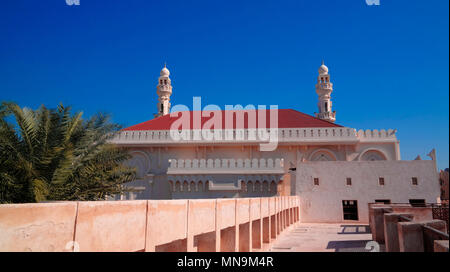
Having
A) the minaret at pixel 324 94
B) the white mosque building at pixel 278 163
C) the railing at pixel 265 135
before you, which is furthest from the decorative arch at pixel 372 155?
the minaret at pixel 324 94

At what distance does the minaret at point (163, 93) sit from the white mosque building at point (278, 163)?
5.53 meters

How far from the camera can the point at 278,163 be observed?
26.2 metres

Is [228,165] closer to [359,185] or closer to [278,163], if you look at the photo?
[278,163]

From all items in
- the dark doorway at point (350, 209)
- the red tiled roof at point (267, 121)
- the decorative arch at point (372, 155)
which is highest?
the red tiled roof at point (267, 121)

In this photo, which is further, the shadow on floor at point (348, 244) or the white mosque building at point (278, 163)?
the white mosque building at point (278, 163)

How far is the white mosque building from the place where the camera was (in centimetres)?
2381

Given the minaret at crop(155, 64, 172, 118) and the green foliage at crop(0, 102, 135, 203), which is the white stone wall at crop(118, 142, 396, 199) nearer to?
the minaret at crop(155, 64, 172, 118)

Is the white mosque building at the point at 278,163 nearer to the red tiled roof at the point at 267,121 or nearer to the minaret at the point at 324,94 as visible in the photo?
the red tiled roof at the point at 267,121

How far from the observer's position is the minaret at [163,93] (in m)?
38.8

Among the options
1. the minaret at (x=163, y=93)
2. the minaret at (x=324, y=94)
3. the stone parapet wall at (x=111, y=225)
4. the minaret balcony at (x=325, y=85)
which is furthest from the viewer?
the minaret at (x=163, y=93)

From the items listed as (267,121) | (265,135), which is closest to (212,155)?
(265,135)

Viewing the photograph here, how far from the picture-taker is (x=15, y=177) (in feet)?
31.9
